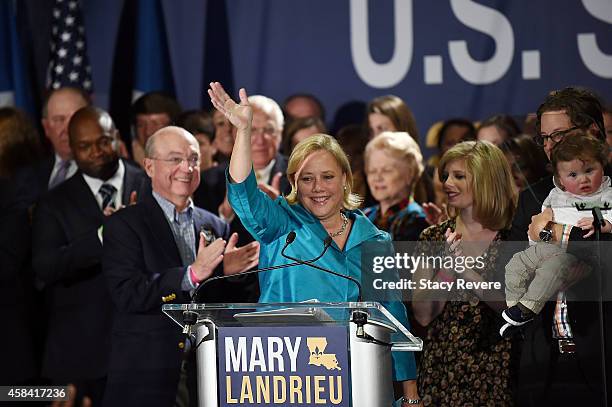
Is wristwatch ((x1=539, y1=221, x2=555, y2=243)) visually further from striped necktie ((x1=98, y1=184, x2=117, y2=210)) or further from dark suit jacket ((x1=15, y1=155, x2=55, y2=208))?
dark suit jacket ((x1=15, y1=155, x2=55, y2=208))

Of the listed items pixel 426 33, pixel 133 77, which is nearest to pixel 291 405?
pixel 426 33

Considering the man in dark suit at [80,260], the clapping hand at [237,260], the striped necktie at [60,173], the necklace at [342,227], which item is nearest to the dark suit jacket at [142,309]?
the clapping hand at [237,260]

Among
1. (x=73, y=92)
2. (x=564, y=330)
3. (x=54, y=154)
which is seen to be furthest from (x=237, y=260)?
(x=73, y=92)

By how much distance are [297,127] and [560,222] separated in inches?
75.3

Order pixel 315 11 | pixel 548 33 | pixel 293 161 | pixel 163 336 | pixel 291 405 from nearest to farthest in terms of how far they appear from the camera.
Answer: pixel 291 405 < pixel 293 161 < pixel 163 336 < pixel 548 33 < pixel 315 11

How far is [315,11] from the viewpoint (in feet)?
22.0

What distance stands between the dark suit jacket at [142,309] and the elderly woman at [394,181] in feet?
3.26

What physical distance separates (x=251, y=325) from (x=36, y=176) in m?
2.68

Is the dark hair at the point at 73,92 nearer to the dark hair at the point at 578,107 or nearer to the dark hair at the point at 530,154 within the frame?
the dark hair at the point at 530,154

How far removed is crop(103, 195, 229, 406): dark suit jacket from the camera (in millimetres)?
4742

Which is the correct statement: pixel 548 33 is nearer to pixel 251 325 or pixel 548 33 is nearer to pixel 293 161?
pixel 293 161

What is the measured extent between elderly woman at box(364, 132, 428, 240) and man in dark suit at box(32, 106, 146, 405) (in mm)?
1125

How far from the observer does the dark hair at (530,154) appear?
5094mm
